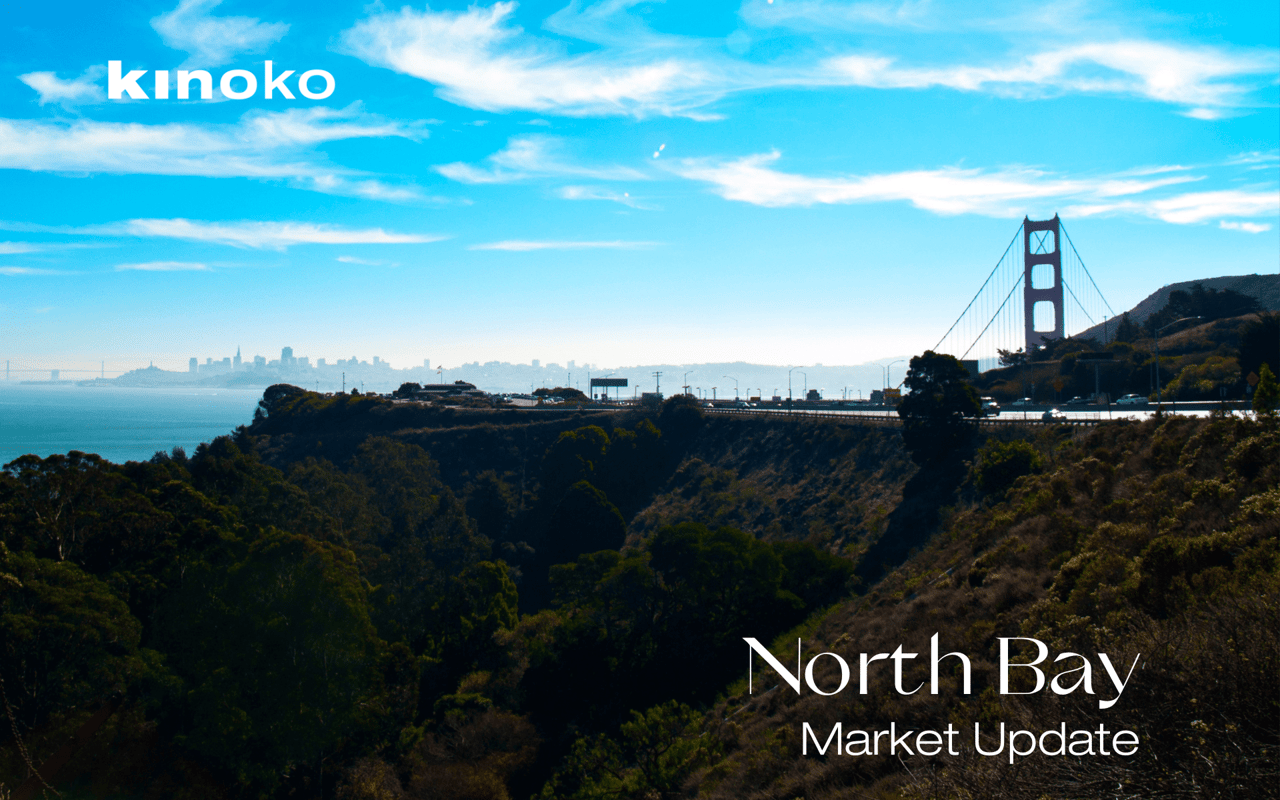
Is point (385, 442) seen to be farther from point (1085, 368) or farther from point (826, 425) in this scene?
point (1085, 368)

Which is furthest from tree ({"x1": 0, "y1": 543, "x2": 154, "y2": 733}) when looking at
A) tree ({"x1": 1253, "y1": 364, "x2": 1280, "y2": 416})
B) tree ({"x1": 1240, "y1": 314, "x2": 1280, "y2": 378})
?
tree ({"x1": 1240, "y1": 314, "x2": 1280, "y2": 378})

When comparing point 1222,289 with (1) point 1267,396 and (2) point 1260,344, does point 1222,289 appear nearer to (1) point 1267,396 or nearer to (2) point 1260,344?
(2) point 1260,344

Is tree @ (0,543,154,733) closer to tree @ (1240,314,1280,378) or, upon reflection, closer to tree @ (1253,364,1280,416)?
tree @ (1253,364,1280,416)

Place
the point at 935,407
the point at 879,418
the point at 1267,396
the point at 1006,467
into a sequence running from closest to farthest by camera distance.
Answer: the point at 1267,396
the point at 1006,467
the point at 935,407
the point at 879,418

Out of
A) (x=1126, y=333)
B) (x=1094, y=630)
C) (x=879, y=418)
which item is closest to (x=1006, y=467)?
(x=879, y=418)

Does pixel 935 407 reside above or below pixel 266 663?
above

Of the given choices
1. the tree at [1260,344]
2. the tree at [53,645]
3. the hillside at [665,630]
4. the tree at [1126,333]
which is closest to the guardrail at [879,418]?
the hillside at [665,630]

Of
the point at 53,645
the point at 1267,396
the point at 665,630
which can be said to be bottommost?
the point at 665,630

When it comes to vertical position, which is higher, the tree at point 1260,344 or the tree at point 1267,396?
the tree at point 1260,344

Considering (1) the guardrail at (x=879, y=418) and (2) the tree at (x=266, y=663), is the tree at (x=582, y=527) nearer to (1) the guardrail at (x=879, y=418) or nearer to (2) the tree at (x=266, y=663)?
(1) the guardrail at (x=879, y=418)
